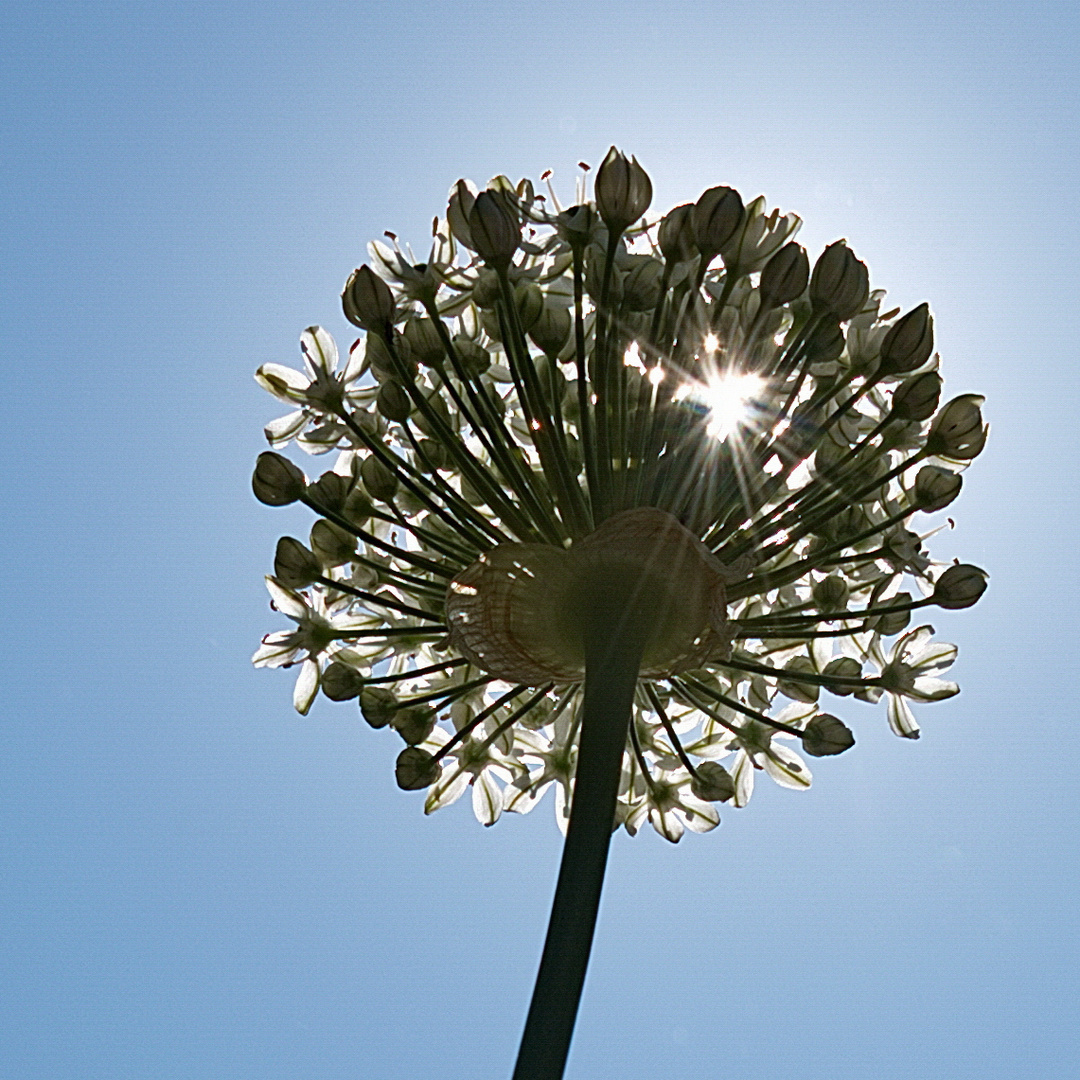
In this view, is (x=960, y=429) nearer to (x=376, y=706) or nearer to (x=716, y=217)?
(x=716, y=217)

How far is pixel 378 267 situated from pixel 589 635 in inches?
47.1

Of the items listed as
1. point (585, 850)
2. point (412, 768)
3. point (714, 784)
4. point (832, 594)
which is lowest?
point (585, 850)

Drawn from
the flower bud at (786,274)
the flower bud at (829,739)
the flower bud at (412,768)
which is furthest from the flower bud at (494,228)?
the flower bud at (829,739)

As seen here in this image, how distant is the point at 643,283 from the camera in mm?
3189

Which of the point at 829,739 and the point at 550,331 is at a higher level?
the point at 550,331

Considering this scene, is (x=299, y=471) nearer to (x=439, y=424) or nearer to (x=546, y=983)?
(x=439, y=424)

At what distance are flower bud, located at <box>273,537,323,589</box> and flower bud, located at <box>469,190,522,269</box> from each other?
0.95m

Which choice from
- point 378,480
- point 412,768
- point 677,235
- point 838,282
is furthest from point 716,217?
point 412,768

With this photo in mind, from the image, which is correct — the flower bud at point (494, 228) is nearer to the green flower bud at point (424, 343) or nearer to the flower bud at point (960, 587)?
the green flower bud at point (424, 343)

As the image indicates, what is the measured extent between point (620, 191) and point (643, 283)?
0.24 metres

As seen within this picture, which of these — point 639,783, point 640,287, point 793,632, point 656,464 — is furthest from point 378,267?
point 639,783

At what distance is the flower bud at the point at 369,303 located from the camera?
3.14 meters

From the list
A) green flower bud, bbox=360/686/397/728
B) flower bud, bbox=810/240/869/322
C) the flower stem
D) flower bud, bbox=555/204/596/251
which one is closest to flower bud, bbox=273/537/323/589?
green flower bud, bbox=360/686/397/728

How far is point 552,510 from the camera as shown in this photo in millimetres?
3205
